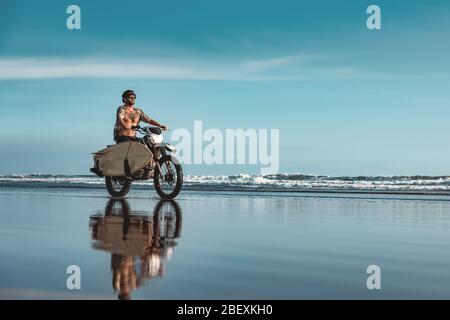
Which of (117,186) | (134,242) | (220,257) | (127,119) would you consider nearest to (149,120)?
(127,119)

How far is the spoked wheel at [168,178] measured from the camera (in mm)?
15391

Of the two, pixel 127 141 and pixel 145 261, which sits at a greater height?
pixel 127 141

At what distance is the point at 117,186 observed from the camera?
17172 mm

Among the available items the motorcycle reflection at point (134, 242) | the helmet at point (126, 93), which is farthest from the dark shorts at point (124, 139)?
the motorcycle reflection at point (134, 242)

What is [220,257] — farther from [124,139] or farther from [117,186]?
[117,186]

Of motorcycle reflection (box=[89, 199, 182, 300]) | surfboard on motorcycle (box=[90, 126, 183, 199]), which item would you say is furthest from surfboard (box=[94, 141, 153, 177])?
motorcycle reflection (box=[89, 199, 182, 300])

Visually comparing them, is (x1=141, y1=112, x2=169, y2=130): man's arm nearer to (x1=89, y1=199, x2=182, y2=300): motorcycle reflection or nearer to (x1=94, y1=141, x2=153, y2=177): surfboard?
(x1=94, y1=141, x2=153, y2=177): surfboard

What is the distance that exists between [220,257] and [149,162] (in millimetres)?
10047

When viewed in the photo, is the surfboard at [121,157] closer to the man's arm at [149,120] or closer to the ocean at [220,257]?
the man's arm at [149,120]

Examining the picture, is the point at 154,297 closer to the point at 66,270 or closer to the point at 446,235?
the point at 66,270
